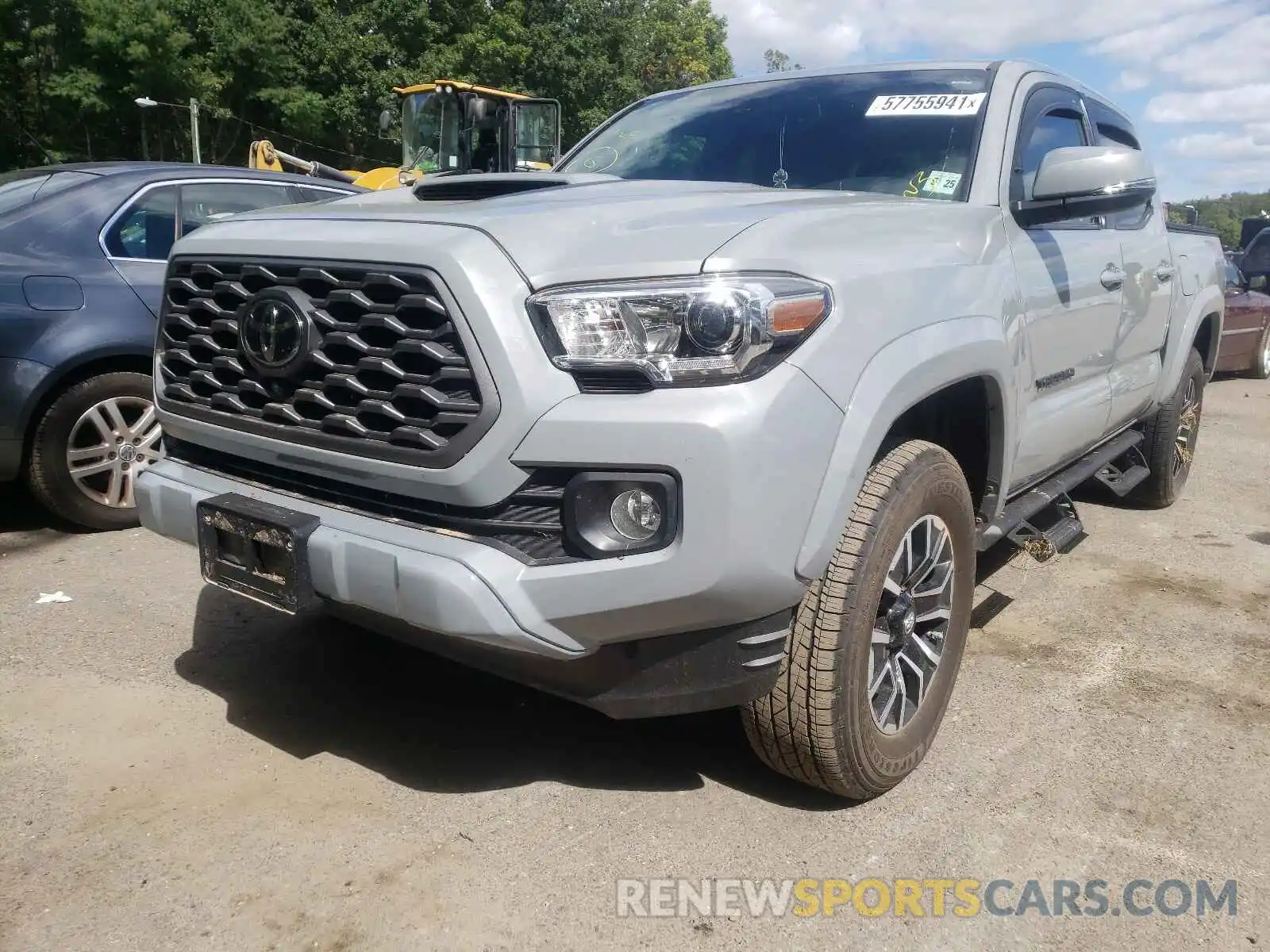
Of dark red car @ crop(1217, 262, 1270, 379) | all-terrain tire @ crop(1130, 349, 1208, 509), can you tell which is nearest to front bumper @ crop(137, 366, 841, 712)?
all-terrain tire @ crop(1130, 349, 1208, 509)

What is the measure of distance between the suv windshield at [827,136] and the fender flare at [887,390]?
0.59m

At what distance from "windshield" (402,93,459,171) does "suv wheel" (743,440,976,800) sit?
10.4 meters

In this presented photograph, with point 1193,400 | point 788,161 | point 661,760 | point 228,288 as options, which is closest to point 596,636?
point 661,760

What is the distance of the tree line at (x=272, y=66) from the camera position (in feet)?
106

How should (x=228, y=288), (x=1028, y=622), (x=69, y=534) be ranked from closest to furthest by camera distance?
(x=228, y=288) < (x=1028, y=622) < (x=69, y=534)

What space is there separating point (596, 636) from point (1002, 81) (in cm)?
243

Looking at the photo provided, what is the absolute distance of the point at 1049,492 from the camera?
373 centimetres

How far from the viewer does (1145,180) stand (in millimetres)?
3182

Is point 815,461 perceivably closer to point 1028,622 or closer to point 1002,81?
point 1002,81

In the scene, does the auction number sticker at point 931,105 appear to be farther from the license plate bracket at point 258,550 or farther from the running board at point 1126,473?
the license plate bracket at point 258,550

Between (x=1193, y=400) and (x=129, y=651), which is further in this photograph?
(x=1193, y=400)

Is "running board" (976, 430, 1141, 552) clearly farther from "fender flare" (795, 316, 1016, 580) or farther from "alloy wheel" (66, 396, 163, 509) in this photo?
"alloy wheel" (66, 396, 163, 509)

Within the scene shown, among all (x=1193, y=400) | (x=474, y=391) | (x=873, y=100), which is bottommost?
(x=1193, y=400)

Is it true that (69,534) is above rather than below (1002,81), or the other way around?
below
